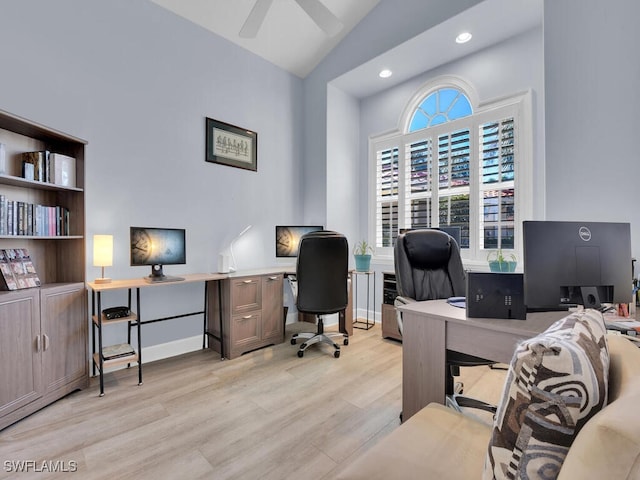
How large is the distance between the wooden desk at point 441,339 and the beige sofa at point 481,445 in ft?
1.20

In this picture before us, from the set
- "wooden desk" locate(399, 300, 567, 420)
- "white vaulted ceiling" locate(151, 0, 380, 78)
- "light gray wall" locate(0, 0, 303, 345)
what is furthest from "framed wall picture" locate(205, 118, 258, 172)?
"wooden desk" locate(399, 300, 567, 420)

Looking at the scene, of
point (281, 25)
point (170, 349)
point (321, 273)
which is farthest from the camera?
point (281, 25)

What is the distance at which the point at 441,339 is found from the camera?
1666mm

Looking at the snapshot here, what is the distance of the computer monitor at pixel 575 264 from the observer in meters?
1.50

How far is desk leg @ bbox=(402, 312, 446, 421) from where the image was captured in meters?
1.67

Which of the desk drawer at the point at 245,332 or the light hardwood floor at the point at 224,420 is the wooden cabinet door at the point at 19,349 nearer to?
the light hardwood floor at the point at 224,420

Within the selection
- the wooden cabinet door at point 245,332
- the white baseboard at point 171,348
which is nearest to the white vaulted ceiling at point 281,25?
the wooden cabinet door at point 245,332

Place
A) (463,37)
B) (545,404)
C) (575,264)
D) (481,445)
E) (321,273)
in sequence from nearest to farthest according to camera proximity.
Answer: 1. (545,404)
2. (481,445)
3. (575,264)
4. (321,273)
5. (463,37)

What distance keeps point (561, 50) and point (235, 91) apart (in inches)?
127

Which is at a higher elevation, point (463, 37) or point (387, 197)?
point (463, 37)

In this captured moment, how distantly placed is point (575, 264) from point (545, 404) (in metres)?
1.14

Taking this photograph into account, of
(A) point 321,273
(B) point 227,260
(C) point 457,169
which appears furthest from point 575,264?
(B) point 227,260

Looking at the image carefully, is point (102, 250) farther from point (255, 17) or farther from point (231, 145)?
point (255, 17)

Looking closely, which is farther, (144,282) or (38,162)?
(144,282)
